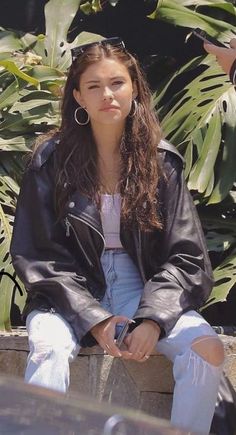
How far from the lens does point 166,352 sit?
322 cm

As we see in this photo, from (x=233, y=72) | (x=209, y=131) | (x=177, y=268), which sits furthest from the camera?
(x=209, y=131)

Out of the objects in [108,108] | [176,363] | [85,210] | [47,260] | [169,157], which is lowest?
[176,363]

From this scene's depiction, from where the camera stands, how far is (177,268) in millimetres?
3279

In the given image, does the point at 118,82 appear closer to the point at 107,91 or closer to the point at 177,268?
the point at 107,91

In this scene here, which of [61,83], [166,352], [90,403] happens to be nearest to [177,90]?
[61,83]

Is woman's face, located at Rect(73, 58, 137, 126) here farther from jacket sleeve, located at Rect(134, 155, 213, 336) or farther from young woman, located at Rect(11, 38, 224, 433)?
jacket sleeve, located at Rect(134, 155, 213, 336)

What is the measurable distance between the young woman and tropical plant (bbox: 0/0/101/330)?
0.83 m

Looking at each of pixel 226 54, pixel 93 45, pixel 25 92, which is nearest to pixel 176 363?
pixel 226 54

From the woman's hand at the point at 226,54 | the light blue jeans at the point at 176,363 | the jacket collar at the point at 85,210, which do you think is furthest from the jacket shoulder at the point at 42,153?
the woman's hand at the point at 226,54

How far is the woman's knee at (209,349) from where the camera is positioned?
3.04 meters

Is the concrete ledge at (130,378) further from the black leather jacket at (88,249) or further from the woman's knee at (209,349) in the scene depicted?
the woman's knee at (209,349)

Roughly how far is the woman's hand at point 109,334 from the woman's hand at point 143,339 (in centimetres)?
3

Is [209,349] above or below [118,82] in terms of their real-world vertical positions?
below

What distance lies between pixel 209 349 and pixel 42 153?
2.94 feet
